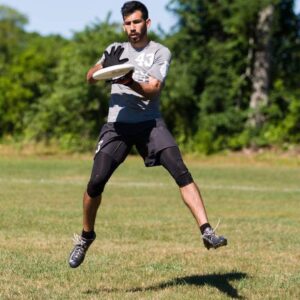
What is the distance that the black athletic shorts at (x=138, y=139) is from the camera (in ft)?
21.4

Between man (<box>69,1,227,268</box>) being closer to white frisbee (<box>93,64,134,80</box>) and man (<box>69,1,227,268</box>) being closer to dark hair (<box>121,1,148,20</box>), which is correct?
dark hair (<box>121,1,148,20</box>)

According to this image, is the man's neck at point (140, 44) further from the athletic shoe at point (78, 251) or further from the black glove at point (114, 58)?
the athletic shoe at point (78, 251)

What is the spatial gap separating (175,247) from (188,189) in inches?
111

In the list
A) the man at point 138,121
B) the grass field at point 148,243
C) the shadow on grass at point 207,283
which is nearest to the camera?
the man at point 138,121

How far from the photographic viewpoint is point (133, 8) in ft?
21.0

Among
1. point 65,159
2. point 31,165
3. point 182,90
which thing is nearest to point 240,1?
point 182,90

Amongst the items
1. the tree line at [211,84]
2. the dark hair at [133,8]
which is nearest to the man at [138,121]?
A: the dark hair at [133,8]

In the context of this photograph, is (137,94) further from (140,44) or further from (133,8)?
(133,8)

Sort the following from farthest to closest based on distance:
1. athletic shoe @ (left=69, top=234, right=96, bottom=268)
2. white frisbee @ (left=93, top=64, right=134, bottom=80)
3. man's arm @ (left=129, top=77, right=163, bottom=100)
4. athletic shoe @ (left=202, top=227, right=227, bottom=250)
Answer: athletic shoe @ (left=69, top=234, right=96, bottom=268) < man's arm @ (left=129, top=77, right=163, bottom=100) < athletic shoe @ (left=202, top=227, right=227, bottom=250) < white frisbee @ (left=93, top=64, right=134, bottom=80)

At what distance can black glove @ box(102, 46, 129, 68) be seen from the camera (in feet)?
20.6

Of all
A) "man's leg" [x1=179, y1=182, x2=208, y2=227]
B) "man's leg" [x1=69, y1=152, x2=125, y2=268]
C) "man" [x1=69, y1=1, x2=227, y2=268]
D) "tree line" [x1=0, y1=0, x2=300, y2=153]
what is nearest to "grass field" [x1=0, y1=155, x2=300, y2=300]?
"man's leg" [x1=69, y1=152, x2=125, y2=268]

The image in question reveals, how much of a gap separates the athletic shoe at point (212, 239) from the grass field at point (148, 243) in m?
0.46

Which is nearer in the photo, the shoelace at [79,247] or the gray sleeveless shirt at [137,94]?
the gray sleeveless shirt at [137,94]

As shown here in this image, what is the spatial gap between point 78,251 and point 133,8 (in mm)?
2133
